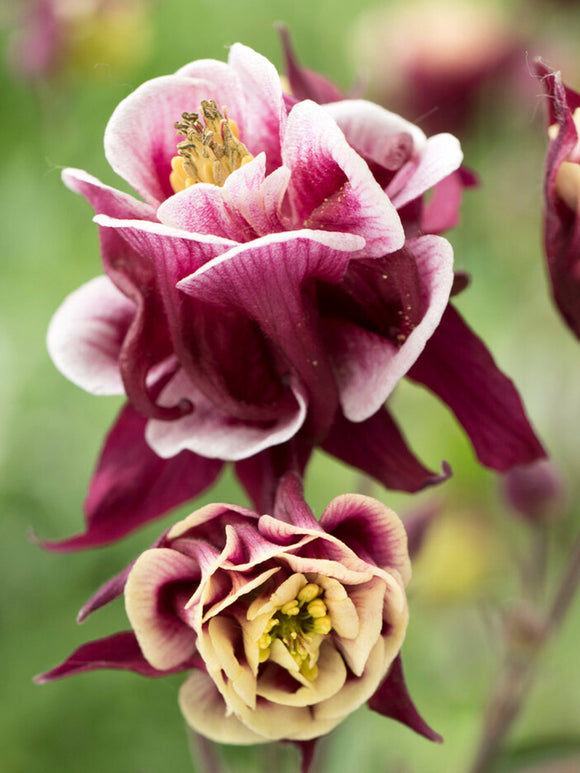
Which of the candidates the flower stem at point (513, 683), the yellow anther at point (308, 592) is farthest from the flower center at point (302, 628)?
the flower stem at point (513, 683)

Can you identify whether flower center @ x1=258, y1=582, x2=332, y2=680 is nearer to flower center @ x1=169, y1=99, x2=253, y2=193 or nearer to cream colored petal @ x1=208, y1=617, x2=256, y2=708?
cream colored petal @ x1=208, y1=617, x2=256, y2=708

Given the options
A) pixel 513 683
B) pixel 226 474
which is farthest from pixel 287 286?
pixel 226 474

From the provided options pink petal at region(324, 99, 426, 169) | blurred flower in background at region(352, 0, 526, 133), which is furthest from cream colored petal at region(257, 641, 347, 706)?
blurred flower in background at region(352, 0, 526, 133)

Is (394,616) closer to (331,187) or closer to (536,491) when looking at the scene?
(331,187)

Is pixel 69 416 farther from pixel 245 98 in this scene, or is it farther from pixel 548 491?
pixel 245 98

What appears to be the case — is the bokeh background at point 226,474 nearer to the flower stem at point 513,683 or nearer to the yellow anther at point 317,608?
the flower stem at point 513,683

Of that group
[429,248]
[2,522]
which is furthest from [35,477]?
[429,248]
